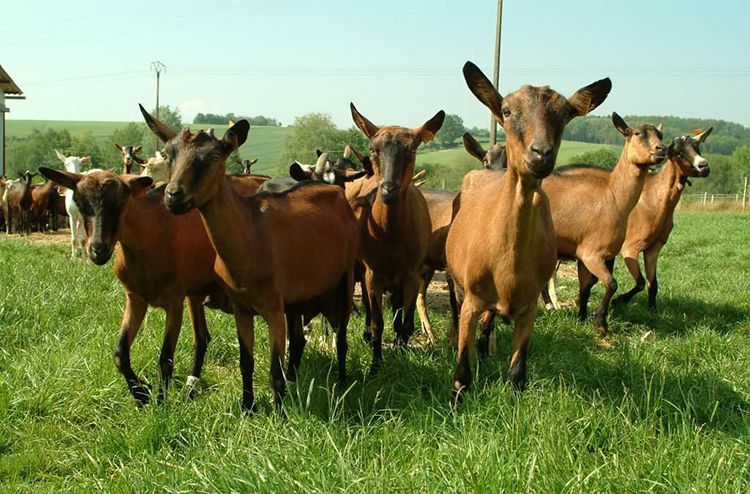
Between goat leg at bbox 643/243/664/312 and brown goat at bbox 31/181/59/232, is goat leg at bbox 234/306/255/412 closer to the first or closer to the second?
goat leg at bbox 643/243/664/312

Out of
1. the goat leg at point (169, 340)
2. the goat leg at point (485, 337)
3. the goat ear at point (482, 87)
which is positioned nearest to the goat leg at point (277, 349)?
the goat leg at point (169, 340)

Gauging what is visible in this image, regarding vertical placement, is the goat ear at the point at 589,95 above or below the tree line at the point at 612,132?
below

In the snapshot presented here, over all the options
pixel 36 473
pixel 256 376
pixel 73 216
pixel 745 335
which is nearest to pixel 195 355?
pixel 256 376

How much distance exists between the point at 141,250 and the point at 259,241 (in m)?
1.00

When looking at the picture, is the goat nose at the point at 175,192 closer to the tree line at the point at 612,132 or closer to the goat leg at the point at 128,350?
the goat leg at the point at 128,350

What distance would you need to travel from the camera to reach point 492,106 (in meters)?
4.88

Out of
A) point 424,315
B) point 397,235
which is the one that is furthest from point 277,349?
point 424,315

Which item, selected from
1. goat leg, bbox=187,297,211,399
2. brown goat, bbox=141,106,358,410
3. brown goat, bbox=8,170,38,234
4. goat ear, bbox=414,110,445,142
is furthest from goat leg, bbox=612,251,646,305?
brown goat, bbox=8,170,38,234

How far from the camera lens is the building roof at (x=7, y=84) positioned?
35.1 m

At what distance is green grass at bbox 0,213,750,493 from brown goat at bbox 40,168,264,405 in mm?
406

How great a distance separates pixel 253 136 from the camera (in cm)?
10562

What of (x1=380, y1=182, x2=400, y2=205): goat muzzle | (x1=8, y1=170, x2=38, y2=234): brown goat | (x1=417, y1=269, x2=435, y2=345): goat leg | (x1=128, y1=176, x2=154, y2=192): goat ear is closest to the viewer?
(x1=128, y1=176, x2=154, y2=192): goat ear

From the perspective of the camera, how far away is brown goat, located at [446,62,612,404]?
4.20 m

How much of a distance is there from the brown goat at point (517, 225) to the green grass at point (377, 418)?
1.45 feet
